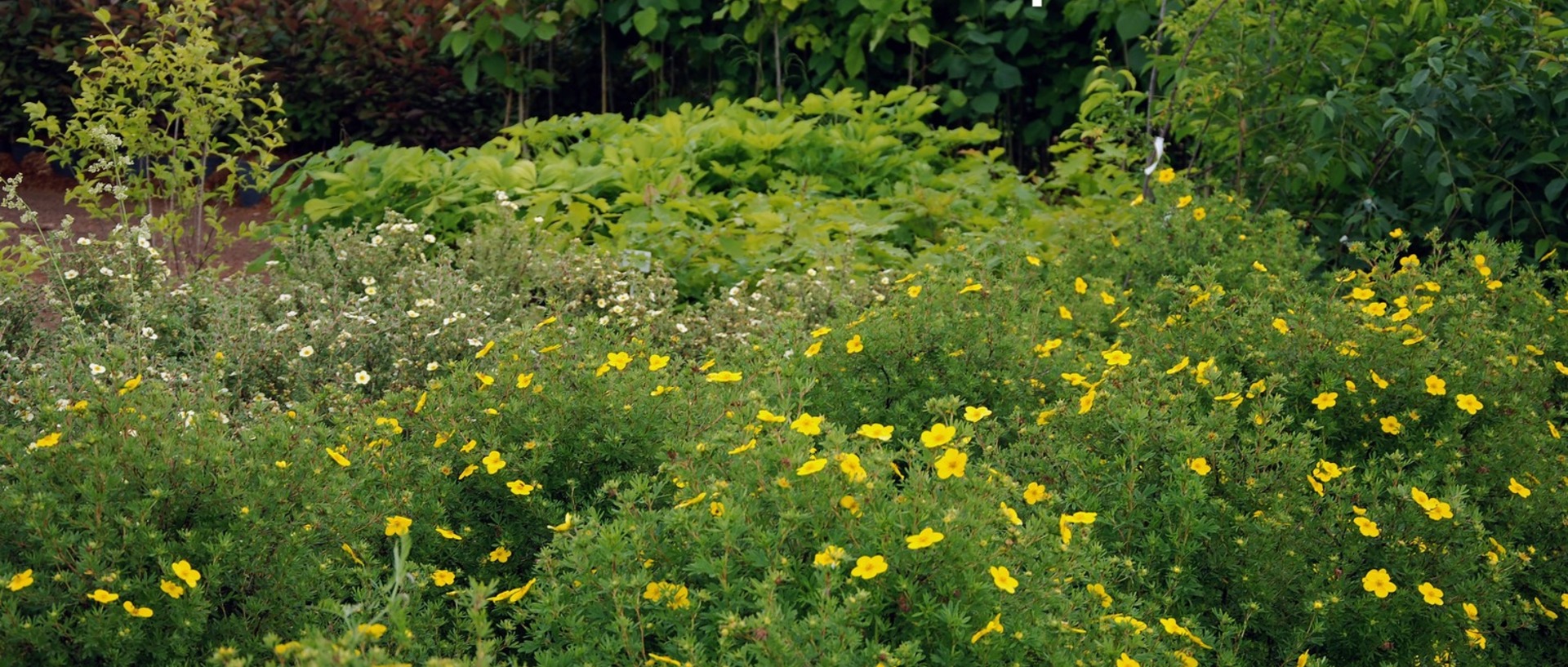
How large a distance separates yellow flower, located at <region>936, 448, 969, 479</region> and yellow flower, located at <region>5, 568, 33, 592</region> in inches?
48.6

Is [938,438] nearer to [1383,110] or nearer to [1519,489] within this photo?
[1519,489]

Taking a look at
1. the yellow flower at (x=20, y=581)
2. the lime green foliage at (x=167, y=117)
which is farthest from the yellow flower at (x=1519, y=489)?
the lime green foliage at (x=167, y=117)

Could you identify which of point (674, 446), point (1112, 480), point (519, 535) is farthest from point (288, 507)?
point (1112, 480)

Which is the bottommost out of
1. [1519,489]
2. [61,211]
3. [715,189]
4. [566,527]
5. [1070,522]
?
[61,211]

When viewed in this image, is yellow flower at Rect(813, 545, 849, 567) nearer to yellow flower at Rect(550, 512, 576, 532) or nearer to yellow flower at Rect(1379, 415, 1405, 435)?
yellow flower at Rect(550, 512, 576, 532)

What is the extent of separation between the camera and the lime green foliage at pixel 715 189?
4.66 meters

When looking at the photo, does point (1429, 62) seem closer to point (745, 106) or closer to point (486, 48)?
point (745, 106)

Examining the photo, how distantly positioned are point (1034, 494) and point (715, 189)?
3.71 meters

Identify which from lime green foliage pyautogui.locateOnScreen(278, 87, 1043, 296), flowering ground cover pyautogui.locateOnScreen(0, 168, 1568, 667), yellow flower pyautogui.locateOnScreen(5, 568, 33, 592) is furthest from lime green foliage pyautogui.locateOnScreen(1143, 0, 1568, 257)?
yellow flower pyautogui.locateOnScreen(5, 568, 33, 592)

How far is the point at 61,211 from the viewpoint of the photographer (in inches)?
269

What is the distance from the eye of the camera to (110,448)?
2.01m

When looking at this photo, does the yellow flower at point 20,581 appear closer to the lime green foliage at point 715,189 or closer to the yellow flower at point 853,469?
the yellow flower at point 853,469

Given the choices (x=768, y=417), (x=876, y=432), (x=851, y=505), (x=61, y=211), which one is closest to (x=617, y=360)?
(x=768, y=417)

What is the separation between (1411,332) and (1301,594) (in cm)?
73
